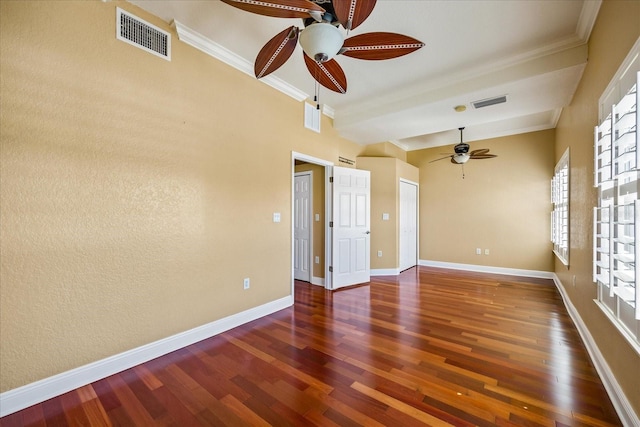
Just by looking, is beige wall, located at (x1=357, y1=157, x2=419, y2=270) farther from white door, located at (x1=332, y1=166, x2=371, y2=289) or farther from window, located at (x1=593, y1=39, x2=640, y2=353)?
window, located at (x1=593, y1=39, x2=640, y2=353)

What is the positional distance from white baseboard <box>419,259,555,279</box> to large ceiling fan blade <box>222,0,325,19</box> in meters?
6.17

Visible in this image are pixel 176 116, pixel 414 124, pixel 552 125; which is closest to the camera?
pixel 176 116

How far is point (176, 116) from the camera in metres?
2.52

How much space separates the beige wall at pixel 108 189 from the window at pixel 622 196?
3.05 meters

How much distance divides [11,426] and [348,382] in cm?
213

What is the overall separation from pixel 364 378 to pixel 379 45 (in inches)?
94.8

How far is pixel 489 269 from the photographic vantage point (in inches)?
229

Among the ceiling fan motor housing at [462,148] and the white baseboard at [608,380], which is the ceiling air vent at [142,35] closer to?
the white baseboard at [608,380]

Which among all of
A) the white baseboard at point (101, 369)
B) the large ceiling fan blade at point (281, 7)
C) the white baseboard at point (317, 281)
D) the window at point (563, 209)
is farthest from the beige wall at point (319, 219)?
the window at point (563, 209)

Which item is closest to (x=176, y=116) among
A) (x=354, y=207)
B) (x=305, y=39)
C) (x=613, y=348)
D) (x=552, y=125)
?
(x=305, y=39)

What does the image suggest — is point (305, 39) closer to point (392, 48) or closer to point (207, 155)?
point (392, 48)

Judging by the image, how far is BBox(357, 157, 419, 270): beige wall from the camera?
557 centimetres

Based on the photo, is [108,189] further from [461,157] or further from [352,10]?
[461,157]

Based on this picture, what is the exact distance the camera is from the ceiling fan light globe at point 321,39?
5.05ft
